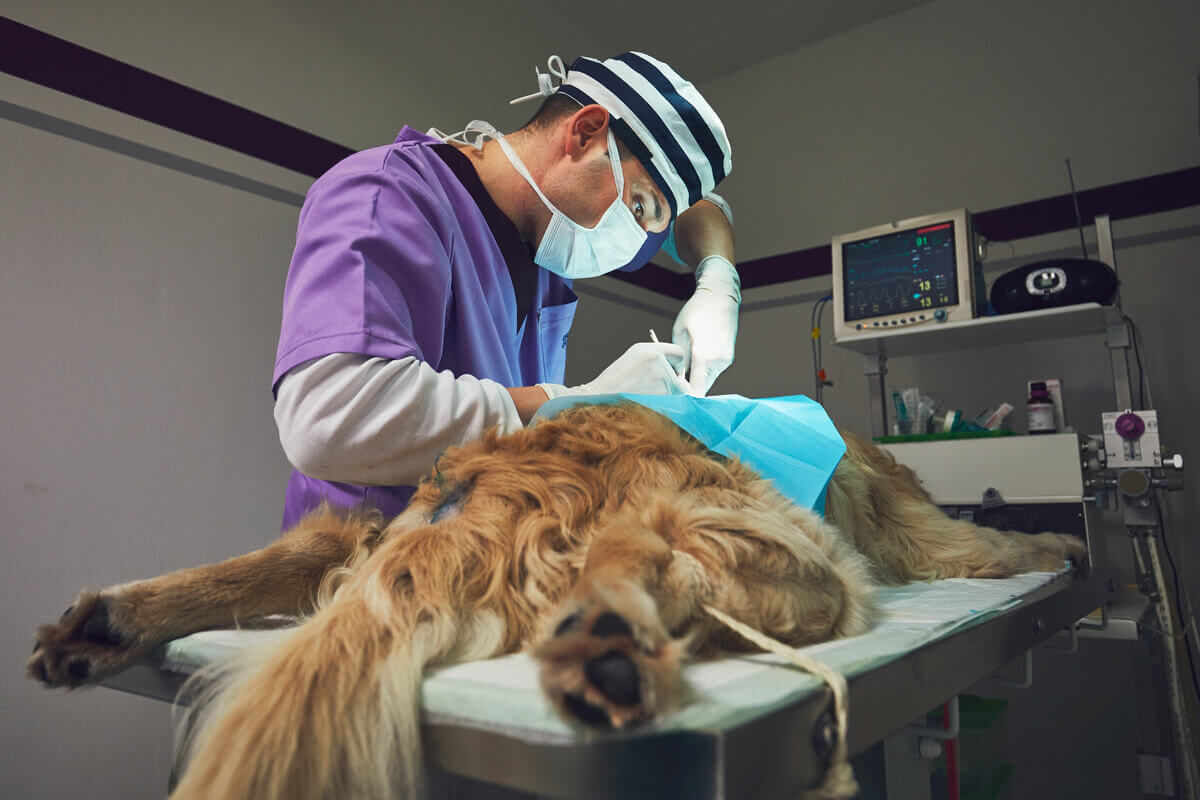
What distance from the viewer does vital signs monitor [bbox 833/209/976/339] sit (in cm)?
235

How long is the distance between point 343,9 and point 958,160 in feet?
8.51

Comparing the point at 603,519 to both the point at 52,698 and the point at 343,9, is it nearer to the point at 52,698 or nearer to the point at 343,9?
the point at 52,698

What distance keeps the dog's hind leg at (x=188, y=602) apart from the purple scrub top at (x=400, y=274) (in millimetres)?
167

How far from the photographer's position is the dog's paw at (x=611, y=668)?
395 mm

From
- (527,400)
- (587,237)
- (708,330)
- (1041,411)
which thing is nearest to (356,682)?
(527,400)

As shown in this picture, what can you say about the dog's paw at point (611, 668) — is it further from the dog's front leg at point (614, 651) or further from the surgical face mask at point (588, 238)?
the surgical face mask at point (588, 238)

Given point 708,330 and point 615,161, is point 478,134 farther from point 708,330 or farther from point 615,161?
point 708,330

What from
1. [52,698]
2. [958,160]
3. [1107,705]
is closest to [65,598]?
[52,698]

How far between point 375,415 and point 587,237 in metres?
0.67

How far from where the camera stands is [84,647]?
0.66 m

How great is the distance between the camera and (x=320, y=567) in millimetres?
872

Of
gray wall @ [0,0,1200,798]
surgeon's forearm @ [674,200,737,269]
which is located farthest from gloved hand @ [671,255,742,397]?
gray wall @ [0,0,1200,798]

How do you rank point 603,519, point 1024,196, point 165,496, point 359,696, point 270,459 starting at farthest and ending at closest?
1. point 1024,196
2. point 270,459
3. point 165,496
4. point 603,519
5. point 359,696

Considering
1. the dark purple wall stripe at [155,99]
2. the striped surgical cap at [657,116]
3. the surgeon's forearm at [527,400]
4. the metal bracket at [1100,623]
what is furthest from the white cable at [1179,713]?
the dark purple wall stripe at [155,99]
